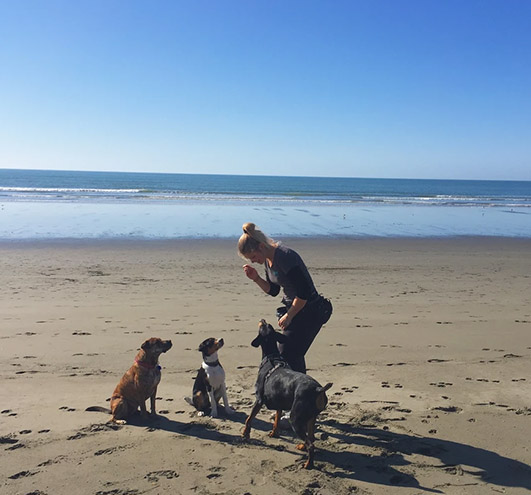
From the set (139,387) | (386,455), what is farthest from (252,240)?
(386,455)

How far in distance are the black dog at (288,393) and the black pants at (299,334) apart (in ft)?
0.24

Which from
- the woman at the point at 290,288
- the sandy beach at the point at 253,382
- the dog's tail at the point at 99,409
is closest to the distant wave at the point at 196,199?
the sandy beach at the point at 253,382

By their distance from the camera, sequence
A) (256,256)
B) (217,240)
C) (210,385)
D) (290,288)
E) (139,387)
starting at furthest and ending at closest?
(217,240) → (210,385) → (139,387) → (290,288) → (256,256)

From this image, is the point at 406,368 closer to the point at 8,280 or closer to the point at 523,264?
the point at 8,280

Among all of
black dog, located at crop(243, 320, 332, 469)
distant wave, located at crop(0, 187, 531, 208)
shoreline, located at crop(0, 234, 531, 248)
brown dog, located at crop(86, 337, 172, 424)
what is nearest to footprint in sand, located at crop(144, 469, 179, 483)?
black dog, located at crop(243, 320, 332, 469)

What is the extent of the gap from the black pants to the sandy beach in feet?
2.09

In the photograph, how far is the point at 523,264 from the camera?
14312mm

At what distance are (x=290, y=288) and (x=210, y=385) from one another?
1.25m

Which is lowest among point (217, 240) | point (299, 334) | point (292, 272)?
point (217, 240)

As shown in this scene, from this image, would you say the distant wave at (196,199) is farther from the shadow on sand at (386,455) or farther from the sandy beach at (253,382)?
the shadow on sand at (386,455)

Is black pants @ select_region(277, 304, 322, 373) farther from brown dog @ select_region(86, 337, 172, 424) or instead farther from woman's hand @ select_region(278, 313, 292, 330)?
brown dog @ select_region(86, 337, 172, 424)

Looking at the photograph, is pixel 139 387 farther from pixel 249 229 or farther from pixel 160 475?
pixel 249 229

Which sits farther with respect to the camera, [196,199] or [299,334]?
[196,199]

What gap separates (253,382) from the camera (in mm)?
5730
